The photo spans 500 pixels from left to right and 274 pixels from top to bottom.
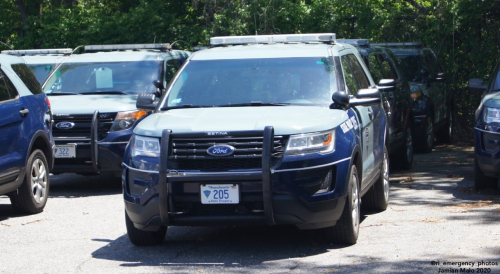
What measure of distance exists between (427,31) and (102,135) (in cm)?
879

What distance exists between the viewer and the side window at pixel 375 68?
453 inches

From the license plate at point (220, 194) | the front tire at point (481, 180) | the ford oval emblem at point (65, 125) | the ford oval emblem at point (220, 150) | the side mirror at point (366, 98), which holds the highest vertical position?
the side mirror at point (366, 98)

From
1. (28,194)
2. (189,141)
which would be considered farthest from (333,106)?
(28,194)

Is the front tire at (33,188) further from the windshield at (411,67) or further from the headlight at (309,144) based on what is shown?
the windshield at (411,67)

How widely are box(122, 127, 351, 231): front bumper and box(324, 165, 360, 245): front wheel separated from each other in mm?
145

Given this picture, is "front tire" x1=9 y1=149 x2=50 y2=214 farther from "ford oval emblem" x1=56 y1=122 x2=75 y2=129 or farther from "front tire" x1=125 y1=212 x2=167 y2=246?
"front tire" x1=125 y1=212 x2=167 y2=246

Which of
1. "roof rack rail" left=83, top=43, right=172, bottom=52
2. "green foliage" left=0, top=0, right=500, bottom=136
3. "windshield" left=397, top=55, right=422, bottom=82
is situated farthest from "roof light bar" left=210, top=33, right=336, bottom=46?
"green foliage" left=0, top=0, right=500, bottom=136

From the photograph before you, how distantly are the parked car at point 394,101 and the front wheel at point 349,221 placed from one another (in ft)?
13.9

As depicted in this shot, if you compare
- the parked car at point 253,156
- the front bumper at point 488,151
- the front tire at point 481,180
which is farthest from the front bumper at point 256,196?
the front tire at point 481,180

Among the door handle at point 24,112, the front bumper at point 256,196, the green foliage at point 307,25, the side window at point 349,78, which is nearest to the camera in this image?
the front bumper at point 256,196

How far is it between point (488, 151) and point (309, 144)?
3.47 meters

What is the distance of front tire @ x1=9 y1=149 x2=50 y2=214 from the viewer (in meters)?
8.83

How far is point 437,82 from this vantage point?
48.5 feet

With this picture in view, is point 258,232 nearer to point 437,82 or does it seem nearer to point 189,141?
point 189,141
